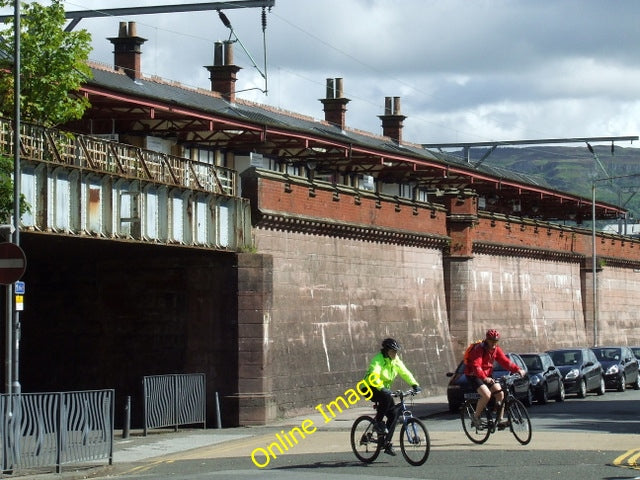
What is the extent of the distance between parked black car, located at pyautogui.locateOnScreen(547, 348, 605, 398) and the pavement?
4.73 meters

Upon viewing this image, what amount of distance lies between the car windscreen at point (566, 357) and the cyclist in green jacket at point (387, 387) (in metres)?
20.6

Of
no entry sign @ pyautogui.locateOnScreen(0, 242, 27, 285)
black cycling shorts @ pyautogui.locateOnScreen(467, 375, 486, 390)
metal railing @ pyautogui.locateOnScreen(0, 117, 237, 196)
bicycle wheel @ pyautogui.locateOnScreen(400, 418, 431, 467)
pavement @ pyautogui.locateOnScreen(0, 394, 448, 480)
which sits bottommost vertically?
pavement @ pyautogui.locateOnScreen(0, 394, 448, 480)

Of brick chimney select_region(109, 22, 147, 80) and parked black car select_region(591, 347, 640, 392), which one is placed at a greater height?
brick chimney select_region(109, 22, 147, 80)

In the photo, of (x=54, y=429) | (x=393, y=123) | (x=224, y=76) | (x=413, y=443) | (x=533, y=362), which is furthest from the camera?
(x=393, y=123)

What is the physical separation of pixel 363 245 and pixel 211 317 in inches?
332

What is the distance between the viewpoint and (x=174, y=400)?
2928 centimetres

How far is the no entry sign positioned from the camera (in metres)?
20.5

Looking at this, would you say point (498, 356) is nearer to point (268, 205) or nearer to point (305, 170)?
point (268, 205)

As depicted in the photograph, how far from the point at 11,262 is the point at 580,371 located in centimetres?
2169

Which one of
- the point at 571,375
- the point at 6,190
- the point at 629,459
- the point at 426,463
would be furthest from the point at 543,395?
the point at 6,190

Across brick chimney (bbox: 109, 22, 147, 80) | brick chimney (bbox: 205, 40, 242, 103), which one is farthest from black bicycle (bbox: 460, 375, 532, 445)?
brick chimney (bbox: 205, 40, 242, 103)

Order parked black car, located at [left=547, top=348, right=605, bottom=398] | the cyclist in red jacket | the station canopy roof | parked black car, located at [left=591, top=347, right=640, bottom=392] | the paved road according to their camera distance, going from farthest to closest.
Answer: parked black car, located at [left=591, top=347, right=640, bottom=392] < parked black car, located at [left=547, top=348, right=605, bottom=398] < the station canopy roof < the cyclist in red jacket < the paved road

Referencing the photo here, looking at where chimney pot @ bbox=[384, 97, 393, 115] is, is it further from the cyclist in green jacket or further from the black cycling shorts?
the cyclist in green jacket

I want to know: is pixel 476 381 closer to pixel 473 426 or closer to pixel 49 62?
pixel 473 426
